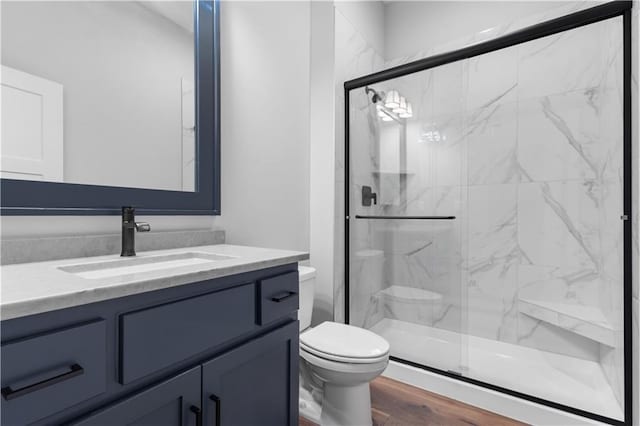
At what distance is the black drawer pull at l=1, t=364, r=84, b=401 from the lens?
0.52 meters

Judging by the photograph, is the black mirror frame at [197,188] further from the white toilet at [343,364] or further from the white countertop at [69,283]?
the white toilet at [343,364]

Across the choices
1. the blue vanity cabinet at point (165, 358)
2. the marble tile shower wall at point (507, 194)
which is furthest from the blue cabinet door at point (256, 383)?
the marble tile shower wall at point (507, 194)

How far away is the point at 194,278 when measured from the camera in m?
0.80

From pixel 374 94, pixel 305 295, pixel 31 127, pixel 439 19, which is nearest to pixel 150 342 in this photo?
pixel 31 127

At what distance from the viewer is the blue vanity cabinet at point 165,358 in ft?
1.82

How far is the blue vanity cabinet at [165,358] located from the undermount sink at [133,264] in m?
0.19

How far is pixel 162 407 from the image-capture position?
75 cm

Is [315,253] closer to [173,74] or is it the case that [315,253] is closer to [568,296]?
[173,74]

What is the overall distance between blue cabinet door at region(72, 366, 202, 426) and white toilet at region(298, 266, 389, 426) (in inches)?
28.0

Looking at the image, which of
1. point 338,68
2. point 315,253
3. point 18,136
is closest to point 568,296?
point 315,253

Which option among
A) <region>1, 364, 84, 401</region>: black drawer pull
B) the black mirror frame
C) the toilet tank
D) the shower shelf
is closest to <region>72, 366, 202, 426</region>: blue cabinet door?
<region>1, 364, 84, 401</region>: black drawer pull

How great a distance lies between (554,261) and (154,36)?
2.56 m

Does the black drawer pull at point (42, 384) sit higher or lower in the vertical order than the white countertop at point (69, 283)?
lower

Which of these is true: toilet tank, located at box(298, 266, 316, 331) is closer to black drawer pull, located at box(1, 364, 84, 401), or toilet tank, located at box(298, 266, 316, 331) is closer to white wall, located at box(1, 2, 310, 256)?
white wall, located at box(1, 2, 310, 256)
